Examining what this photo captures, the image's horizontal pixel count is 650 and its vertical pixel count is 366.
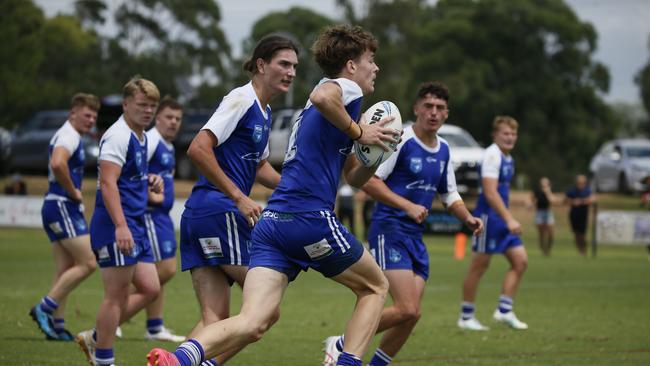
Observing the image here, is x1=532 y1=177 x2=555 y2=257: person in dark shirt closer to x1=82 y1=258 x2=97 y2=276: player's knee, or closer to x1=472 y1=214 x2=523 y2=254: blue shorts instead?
x1=472 y1=214 x2=523 y2=254: blue shorts

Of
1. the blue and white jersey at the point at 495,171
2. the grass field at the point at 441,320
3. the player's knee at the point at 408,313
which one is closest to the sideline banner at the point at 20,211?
the grass field at the point at 441,320

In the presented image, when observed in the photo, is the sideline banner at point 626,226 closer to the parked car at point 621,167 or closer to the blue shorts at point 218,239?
the parked car at point 621,167

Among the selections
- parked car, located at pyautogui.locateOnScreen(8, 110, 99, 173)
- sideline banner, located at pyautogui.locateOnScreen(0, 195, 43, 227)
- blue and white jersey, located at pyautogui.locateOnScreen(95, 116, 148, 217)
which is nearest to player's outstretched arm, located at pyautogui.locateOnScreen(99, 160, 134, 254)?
blue and white jersey, located at pyautogui.locateOnScreen(95, 116, 148, 217)

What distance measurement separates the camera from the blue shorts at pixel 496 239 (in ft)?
42.6

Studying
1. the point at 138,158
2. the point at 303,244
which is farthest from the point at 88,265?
the point at 303,244

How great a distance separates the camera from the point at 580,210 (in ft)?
98.2

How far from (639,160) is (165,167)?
32005 mm

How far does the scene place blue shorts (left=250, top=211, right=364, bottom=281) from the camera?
21.0 ft

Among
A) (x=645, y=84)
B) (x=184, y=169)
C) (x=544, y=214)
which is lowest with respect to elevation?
(x=544, y=214)

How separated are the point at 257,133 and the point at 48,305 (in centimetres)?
417

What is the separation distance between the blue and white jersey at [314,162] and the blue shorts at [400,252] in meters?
2.33

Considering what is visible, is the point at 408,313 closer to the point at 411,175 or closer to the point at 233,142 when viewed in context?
Answer: the point at 411,175

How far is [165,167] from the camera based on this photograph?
1127 cm

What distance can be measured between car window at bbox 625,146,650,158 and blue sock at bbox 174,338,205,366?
36903mm
